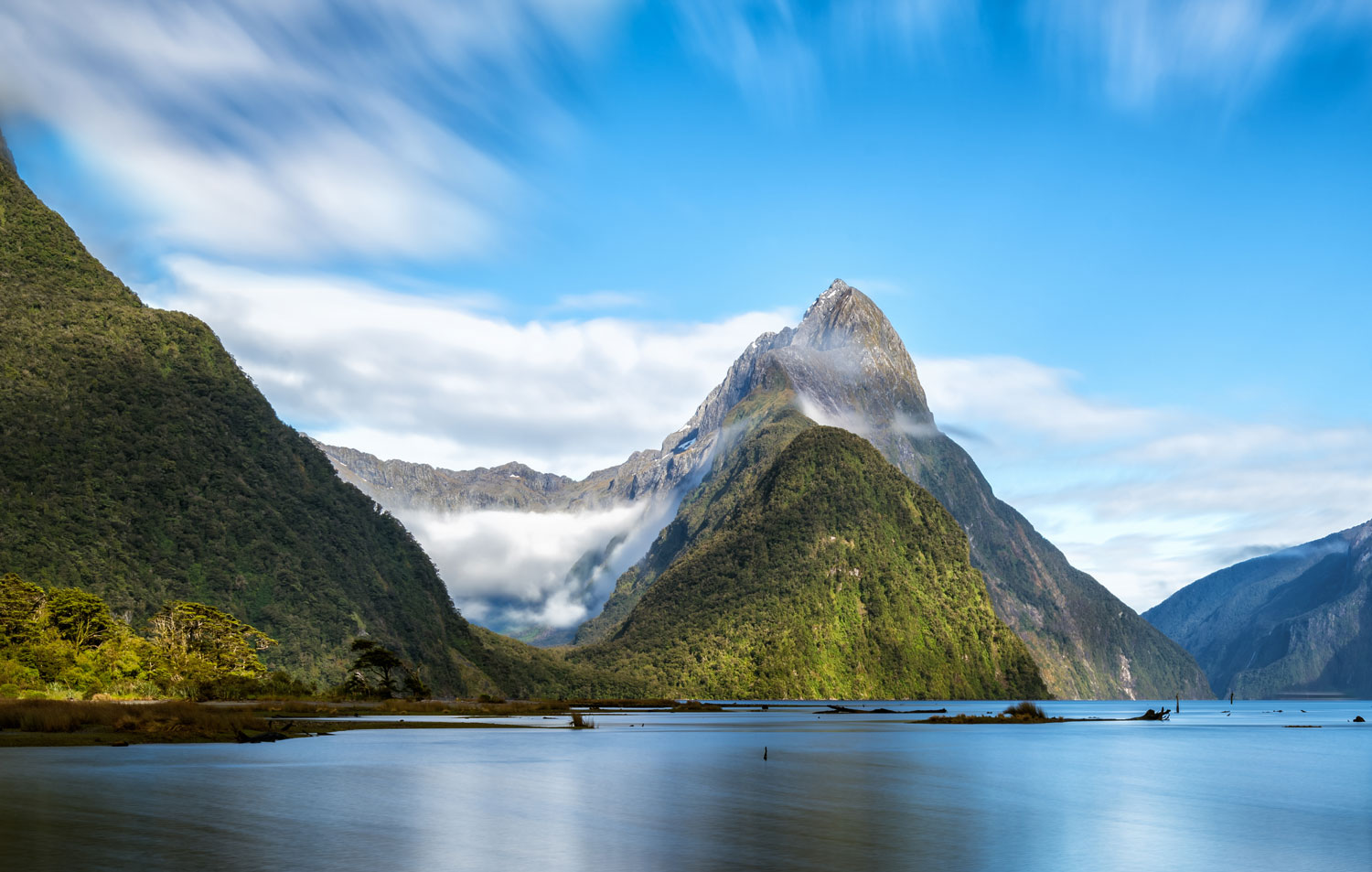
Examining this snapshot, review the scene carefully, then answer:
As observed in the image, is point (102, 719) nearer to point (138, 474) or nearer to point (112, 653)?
point (112, 653)

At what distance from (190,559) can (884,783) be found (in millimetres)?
133445

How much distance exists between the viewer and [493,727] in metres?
106

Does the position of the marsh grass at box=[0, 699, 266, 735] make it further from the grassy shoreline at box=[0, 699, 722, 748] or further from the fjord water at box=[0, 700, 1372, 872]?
the fjord water at box=[0, 700, 1372, 872]

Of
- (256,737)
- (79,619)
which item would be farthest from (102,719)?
(79,619)

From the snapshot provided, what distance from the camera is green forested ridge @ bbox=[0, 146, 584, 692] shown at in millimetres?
144875

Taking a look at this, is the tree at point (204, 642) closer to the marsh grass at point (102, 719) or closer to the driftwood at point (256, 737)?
the marsh grass at point (102, 719)

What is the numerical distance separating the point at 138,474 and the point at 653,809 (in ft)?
476

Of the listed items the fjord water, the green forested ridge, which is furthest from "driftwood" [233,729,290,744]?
the green forested ridge

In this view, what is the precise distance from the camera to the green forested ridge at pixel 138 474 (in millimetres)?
144875

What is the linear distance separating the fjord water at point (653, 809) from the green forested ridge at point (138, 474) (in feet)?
288

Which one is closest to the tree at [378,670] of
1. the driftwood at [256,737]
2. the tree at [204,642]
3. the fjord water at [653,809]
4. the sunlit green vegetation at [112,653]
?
the sunlit green vegetation at [112,653]

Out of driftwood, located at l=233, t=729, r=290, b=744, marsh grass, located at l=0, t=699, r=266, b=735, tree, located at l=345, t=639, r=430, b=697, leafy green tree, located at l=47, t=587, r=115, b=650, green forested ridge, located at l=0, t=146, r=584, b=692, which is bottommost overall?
driftwood, located at l=233, t=729, r=290, b=744

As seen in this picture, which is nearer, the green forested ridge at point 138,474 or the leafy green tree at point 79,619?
the leafy green tree at point 79,619

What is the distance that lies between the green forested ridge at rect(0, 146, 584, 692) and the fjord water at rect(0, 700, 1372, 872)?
87915mm
